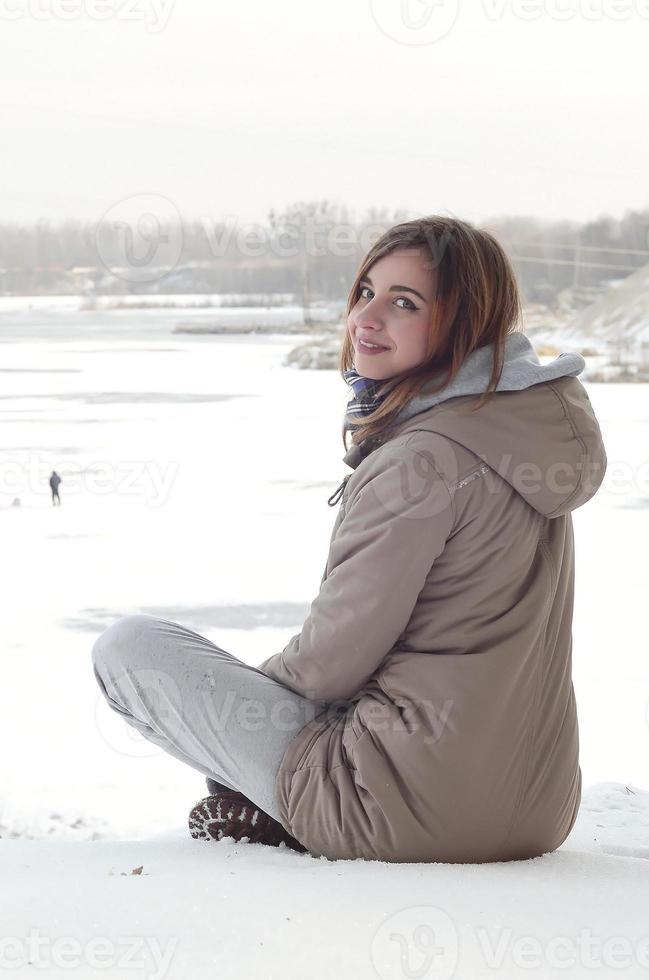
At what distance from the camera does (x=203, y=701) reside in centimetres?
103

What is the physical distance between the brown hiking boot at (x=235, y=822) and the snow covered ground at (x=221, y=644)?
0.8 inches

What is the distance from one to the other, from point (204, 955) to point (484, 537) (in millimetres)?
411

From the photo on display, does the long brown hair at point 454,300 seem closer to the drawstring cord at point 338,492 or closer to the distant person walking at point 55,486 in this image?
the drawstring cord at point 338,492

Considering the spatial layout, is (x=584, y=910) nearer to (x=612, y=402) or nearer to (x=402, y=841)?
(x=402, y=841)

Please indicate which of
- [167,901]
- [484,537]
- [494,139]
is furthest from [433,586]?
[494,139]

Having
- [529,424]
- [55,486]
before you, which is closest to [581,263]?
[55,486]

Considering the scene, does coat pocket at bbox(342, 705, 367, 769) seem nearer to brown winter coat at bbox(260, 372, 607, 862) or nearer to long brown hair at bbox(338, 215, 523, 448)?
brown winter coat at bbox(260, 372, 607, 862)

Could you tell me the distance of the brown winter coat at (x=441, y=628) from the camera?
94 centimetres

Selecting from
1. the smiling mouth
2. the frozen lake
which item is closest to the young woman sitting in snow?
the smiling mouth

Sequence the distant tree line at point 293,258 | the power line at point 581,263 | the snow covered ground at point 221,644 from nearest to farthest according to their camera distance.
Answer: the snow covered ground at point 221,644
the distant tree line at point 293,258
the power line at point 581,263

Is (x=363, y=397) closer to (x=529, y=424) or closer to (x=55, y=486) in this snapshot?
(x=529, y=424)

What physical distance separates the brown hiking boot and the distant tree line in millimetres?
2387

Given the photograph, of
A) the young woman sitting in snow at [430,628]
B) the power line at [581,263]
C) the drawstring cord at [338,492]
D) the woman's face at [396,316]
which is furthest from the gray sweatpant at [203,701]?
the power line at [581,263]

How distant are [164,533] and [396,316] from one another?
3.76 metres
